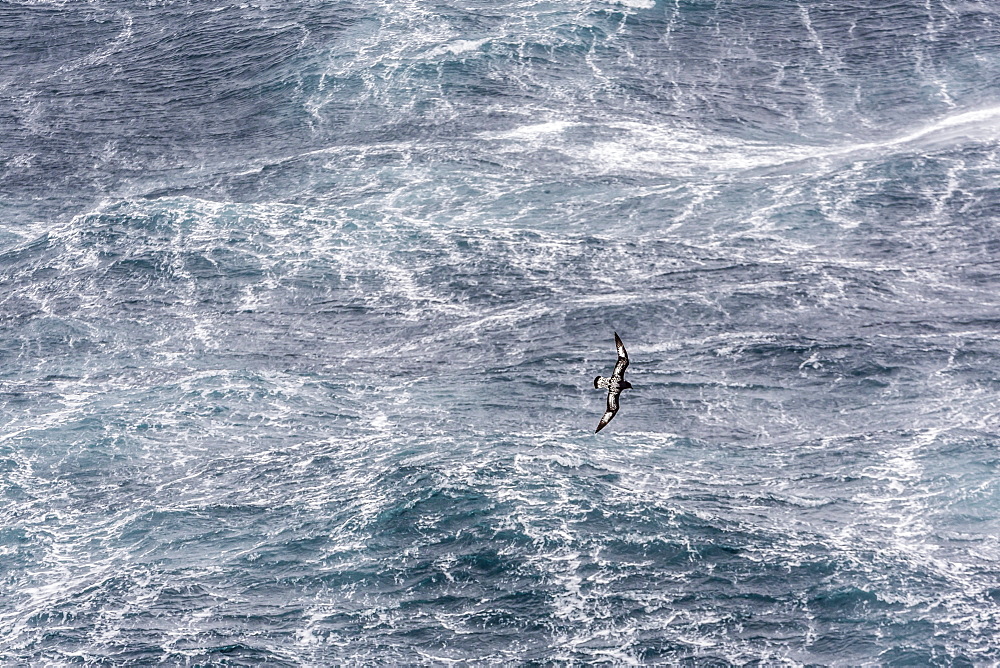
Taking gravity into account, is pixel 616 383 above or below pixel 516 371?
above

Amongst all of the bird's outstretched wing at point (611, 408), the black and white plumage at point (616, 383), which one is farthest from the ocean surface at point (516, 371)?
the black and white plumage at point (616, 383)

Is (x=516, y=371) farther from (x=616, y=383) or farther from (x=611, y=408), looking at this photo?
(x=611, y=408)

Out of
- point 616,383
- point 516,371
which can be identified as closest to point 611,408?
point 616,383

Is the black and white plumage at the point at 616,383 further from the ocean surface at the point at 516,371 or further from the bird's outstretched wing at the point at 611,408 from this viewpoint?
the ocean surface at the point at 516,371

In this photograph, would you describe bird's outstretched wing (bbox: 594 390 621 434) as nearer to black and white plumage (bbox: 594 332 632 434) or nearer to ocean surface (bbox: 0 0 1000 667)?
black and white plumage (bbox: 594 332 632 434)

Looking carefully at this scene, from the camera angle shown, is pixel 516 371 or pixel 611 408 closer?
pixel 611 408

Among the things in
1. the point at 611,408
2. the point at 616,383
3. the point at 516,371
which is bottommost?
the point at 516,371

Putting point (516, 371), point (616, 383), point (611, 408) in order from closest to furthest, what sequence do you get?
point (611, 408) → point (616, 383) → point (516, 371)

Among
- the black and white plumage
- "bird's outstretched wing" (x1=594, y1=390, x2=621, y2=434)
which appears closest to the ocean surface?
"bird's outstretched wing" (x1=594, y1=390, x2=621, y2=434)

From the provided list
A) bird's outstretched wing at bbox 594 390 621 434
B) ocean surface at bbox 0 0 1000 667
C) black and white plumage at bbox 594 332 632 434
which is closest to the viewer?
bird's outstretched wing at bbox 594 390 621 434
